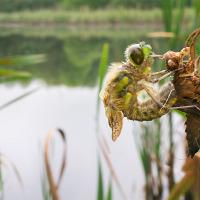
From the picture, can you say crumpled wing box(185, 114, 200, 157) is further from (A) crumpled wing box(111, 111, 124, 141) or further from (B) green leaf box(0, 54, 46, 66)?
(B) green leaf box(0, 54, 46, 66)

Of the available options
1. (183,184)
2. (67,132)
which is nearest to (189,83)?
(183,184)

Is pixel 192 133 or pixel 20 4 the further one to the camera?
pixel 20 4

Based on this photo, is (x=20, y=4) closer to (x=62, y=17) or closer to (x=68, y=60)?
(x=62, y=17)

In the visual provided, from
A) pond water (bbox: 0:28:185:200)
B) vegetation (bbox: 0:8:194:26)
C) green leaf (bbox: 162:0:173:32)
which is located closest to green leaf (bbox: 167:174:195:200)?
green leaf (bbox: 162:0:173:32)

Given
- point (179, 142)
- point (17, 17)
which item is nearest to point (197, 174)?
point (179, 142)

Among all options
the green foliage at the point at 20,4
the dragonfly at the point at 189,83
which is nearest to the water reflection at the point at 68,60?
the green foliage at the point at 20,4

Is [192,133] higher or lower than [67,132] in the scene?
lower

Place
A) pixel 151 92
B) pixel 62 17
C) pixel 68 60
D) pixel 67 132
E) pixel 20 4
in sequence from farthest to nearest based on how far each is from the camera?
1. pixel 62 17
2. pixel 20 4
3. pixel 68 60
4. pixel 67 132
5. pixel 151 92

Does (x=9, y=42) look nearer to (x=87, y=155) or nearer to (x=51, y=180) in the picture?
(x=87, y=155)
